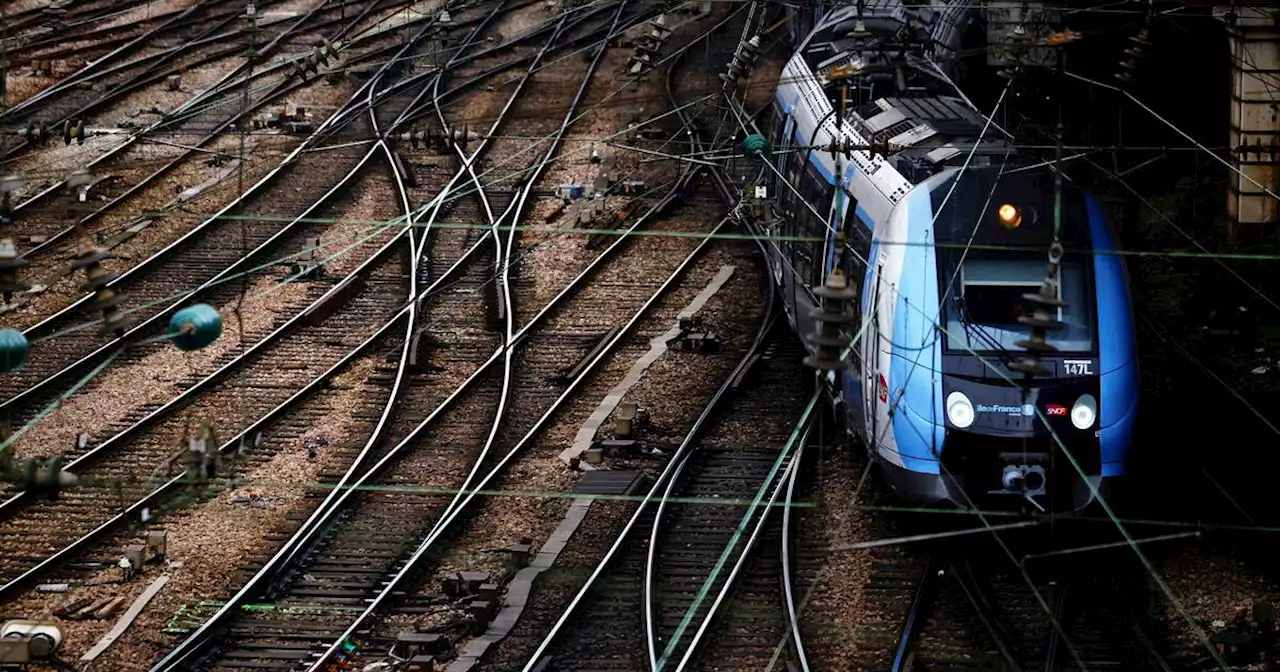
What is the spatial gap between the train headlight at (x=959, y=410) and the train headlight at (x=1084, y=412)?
2.44 ft

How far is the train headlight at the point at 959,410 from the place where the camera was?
13.5 meters

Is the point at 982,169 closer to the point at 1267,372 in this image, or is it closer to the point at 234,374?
the point at 1267,372

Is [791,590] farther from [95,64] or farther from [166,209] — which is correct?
[95,64]

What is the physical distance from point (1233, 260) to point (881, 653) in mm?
6975

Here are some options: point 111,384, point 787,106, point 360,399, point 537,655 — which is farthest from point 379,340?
point 537,655

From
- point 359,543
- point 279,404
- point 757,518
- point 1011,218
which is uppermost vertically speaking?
point 1011,218

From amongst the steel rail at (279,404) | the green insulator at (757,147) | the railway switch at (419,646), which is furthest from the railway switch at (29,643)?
the green insulator at (757,147)

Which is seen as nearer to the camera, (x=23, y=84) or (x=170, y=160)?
(x=170, y=160)

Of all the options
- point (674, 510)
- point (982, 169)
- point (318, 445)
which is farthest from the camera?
point (318, 445)

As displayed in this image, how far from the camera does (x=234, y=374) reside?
61.6 ft

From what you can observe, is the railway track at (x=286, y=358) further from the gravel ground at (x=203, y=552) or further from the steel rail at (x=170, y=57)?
the steel rail at (x=170, y=57)

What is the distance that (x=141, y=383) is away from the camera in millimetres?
18641

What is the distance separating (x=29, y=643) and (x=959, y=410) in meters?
6.70

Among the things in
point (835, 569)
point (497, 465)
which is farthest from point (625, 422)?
point (835, 569)
